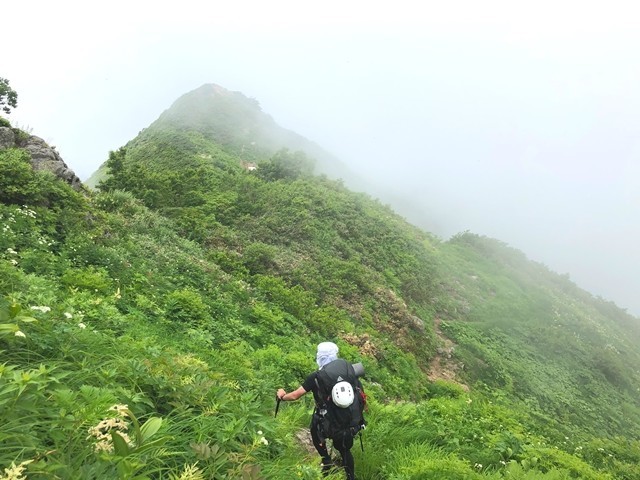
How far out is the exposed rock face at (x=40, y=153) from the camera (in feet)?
40.5

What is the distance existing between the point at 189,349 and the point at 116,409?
4.60 m

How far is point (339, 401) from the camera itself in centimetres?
417

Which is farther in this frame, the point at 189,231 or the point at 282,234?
the point at 282,234

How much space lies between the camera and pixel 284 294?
44.2 ft

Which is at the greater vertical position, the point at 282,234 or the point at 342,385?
the point at 342,385

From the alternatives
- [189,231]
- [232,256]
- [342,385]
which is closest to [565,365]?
[232,256]

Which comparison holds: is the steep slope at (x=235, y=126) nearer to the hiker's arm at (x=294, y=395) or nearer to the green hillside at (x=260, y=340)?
the green hillside at (x=260, y=340)

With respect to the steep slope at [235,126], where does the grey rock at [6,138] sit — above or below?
below

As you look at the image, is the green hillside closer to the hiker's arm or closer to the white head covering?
the hiker's arm

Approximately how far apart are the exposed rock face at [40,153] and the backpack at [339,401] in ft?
39.7

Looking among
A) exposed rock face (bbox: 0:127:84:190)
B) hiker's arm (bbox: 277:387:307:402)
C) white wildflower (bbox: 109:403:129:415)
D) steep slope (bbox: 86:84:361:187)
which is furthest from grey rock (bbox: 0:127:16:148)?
steep slope (bbox: 86:84:361:187)

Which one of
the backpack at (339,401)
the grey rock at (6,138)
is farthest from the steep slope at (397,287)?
the backpack at (339,401)

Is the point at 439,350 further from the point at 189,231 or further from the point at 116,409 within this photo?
the point at 116,409

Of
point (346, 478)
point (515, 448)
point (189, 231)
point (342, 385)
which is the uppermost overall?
point (342, 385)
